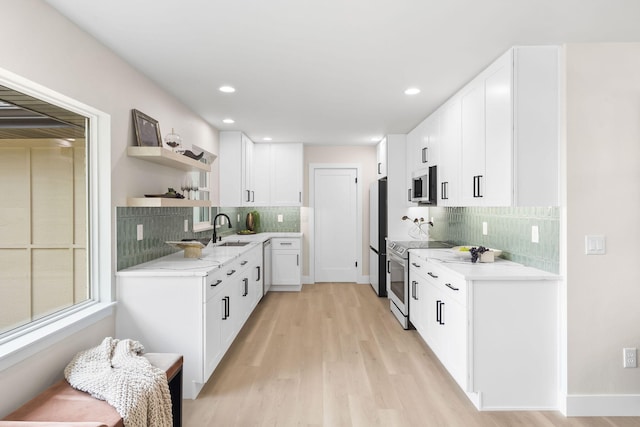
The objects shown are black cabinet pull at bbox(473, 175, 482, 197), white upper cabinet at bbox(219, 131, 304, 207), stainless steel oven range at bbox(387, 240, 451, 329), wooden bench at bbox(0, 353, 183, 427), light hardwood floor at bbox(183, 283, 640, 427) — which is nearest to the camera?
wooden bench at bbox(0, 353, 183, 427)

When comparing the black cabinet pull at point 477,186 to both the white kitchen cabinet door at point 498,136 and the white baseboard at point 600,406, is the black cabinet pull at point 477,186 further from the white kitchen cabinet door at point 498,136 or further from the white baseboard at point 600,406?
the white baseboard at point 600,406

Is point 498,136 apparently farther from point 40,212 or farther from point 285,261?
point 285,261

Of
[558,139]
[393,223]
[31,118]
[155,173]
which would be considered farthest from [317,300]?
[31,118]

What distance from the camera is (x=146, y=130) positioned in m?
2.91

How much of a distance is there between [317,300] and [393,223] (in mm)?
1517

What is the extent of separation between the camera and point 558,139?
240cm

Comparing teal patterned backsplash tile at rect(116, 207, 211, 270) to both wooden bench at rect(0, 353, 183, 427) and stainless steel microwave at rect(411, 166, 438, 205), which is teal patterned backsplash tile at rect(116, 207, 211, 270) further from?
stainless steel microwave at rect(411, 166, 438, 205)

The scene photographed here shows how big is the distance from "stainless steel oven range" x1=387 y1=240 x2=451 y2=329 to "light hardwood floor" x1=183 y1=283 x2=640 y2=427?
0.58 feet

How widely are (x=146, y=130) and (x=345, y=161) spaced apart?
155 inches

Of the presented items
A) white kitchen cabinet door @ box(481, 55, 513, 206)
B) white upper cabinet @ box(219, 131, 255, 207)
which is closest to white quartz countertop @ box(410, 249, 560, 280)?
white kitchen cabinet door @ box(481, 55, 513, 206)

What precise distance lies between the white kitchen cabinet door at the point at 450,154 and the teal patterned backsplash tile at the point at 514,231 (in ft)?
1.15

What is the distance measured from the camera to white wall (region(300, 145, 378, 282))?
6.41 meters

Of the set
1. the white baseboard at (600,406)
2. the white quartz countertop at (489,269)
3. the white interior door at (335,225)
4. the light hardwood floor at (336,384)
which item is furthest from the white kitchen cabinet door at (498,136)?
the white interior door at (335,225)

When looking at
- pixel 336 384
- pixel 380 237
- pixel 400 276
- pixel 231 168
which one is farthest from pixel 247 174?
pixel 336 384
